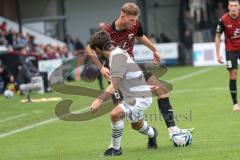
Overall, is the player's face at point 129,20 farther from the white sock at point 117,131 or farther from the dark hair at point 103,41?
the white sock at point 117,131

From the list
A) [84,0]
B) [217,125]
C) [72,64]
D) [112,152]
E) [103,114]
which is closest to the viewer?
[112,152]

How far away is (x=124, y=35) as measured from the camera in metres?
10.1

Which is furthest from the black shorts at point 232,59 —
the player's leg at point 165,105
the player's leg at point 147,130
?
the player's leg at point 147,130

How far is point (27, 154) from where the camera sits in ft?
33.7

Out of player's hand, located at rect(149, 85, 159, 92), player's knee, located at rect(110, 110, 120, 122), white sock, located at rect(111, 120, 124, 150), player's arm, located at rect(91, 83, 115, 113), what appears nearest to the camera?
player's arm, located at rect(91, 83, 115, 113)

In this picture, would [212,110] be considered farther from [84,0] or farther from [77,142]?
[84,0]

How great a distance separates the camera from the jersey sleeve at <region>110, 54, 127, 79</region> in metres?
9.12

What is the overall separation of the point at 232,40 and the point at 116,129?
6.13 metres

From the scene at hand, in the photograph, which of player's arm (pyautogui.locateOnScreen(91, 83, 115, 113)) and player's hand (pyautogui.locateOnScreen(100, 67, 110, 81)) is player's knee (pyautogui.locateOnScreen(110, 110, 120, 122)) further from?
player's hand (pyautogui.locateOnScreen(100, 67, 110, 81))

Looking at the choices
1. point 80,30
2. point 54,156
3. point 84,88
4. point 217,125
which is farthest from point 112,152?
point 80,30

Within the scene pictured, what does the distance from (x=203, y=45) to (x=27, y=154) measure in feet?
81.4

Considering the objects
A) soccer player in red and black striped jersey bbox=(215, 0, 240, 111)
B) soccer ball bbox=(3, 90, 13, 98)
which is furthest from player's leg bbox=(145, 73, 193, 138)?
soccer ball bbox=(3, 90, 13, 98)

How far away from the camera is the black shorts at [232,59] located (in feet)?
48.2

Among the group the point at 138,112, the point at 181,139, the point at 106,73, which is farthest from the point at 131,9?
the point at 181,139
